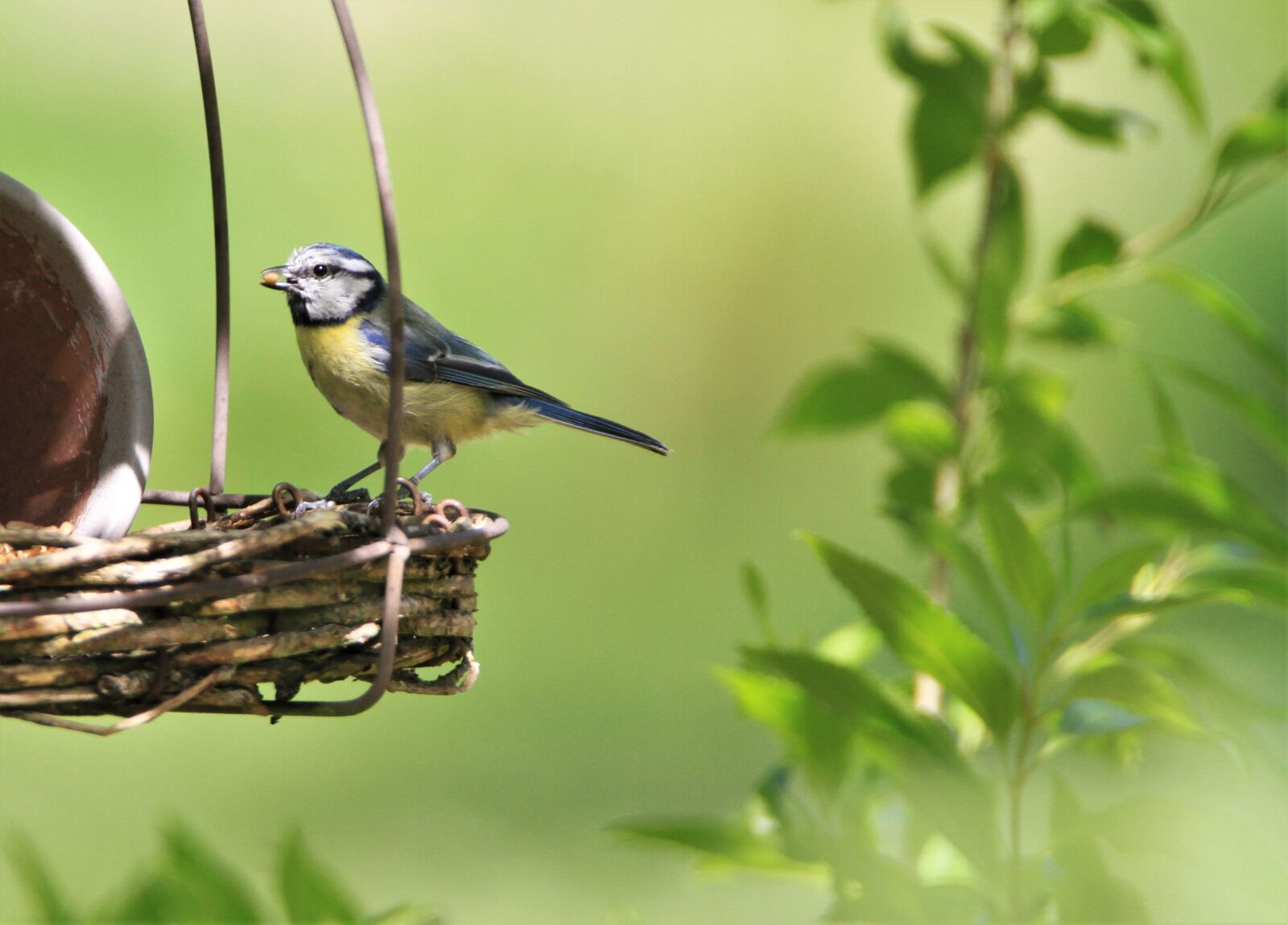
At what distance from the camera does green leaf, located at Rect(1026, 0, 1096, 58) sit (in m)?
1.58

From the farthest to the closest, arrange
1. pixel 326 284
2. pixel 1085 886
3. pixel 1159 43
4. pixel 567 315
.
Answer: pixel 567 315 → pixel 326 284 → pixel 1159 43 → pixel 1085 886

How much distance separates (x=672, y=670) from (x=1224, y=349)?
224 cm

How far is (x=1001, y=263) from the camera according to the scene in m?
1.62

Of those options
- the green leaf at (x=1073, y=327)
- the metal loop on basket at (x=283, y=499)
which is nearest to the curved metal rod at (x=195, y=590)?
the metal loop on basket at (x=283, y=499)

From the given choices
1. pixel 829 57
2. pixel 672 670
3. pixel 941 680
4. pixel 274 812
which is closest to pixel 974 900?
pixel 941 680

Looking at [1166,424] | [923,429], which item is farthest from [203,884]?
[1166,424]

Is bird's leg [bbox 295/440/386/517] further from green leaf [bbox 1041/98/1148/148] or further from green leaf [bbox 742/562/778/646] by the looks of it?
green leaf [bbox 1041/98/1148/148]

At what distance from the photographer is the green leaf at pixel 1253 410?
1502 mm

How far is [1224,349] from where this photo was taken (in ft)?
15.0

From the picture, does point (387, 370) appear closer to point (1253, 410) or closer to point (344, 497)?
point (344, 497)

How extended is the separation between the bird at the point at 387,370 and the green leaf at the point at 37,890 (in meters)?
0.54

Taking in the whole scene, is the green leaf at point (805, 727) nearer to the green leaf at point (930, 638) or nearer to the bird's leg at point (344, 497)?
the green leaf at point (930, 638)

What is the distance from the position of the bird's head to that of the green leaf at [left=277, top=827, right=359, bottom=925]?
0.82 meters

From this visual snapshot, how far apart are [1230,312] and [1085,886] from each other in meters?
0.73
